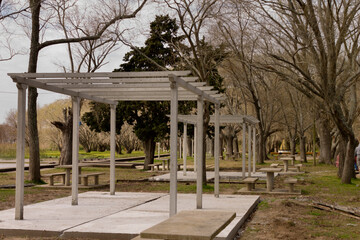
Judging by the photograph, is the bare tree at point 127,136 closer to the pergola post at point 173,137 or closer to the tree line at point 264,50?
the tree line at point 264,50

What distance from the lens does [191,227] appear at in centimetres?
553

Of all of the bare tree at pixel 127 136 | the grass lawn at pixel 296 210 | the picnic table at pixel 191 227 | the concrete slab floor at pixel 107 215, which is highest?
the bare tree at pixel 127 136

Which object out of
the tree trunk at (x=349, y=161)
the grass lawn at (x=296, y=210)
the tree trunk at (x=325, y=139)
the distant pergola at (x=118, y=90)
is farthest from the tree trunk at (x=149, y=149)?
the distant pergola at (x=118, y=90)

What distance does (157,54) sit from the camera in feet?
97.2

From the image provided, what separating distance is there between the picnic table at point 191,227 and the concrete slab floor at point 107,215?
1.21 metres

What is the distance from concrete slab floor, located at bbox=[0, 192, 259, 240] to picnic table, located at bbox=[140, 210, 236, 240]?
1215mm

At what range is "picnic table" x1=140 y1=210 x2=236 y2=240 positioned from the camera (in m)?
5.11

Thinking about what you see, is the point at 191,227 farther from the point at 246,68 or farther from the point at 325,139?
the point at 325,139

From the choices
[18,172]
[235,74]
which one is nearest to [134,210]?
[18,172]

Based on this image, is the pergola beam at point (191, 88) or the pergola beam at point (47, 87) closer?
the pergola beam at point (191, 88)

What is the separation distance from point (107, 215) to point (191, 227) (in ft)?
15.3

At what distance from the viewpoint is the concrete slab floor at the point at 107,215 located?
8.02 m

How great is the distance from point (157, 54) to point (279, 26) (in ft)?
45.4

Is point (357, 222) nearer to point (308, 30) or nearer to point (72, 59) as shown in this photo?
point (308, 30)
